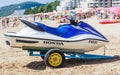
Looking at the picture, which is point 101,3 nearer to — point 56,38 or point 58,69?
point 56,38

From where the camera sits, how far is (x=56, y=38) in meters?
9.45

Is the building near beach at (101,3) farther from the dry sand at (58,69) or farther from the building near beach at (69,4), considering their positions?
the dry sand at (58,69)

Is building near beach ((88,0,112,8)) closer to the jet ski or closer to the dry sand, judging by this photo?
the dry sand

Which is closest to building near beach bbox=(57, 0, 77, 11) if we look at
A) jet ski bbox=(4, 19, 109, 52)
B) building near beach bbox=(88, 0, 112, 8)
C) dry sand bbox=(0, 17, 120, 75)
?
building near beach bbox=(88, 0, 112, 8)

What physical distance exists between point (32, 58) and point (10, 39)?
172 cm

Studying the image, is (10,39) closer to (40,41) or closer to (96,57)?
(40,41)

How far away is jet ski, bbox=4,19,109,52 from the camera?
925 centimetres

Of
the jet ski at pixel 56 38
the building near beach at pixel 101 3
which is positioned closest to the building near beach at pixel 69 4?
the building near beach at pixel 101 3

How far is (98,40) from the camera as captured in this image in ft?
32.1

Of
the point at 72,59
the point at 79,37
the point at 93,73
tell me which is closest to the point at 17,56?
the point at 72,59

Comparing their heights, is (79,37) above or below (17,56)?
above

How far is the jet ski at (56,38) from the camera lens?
9250mm

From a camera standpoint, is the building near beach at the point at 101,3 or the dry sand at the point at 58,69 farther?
the building near beach at the point at 101,3

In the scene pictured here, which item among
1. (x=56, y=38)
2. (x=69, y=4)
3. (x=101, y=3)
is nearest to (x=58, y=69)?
(x=56, y=38)
